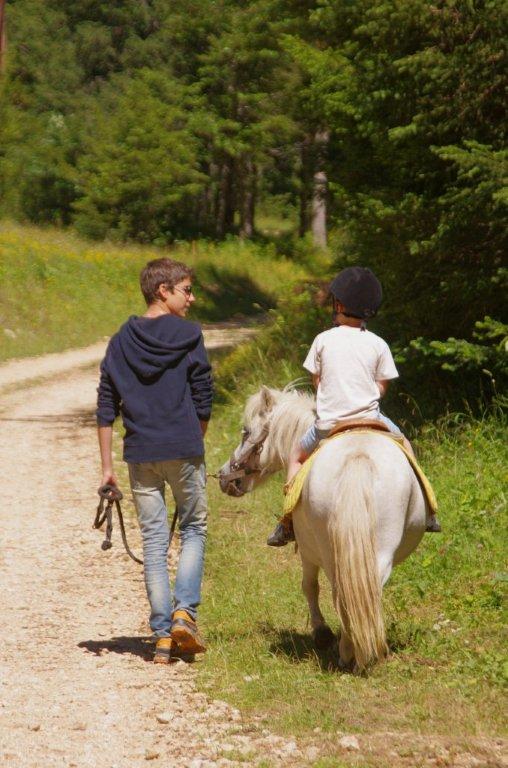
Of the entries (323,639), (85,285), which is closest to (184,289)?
(323,639)

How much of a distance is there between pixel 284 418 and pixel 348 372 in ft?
3.14

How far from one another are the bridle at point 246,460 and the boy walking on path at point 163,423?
0.63 m

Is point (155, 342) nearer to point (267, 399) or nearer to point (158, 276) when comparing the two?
point (158, 276)

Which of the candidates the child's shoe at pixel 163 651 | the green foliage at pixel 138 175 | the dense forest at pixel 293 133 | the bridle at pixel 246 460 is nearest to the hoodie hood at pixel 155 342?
the bridle at pixel 246 460

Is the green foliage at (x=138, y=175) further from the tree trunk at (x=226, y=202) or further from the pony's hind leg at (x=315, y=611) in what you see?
the pony's hind leg at (x=315, y=611)

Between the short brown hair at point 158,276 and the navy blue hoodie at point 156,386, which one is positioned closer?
the navy blue hoodie at point 156,386

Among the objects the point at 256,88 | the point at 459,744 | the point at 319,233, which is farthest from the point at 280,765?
the point at 256,88

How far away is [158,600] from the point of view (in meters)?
6.09

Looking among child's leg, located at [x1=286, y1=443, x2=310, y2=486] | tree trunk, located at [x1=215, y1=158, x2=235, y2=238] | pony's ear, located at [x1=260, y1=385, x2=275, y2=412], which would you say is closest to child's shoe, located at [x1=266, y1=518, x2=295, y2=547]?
child's leg, located at [x1=286, y1=443, x2=310, y2=486]

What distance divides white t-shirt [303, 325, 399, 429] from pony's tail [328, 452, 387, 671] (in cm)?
47

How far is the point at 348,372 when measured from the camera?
18.8 feet

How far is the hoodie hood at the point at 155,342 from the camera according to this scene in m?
6.01

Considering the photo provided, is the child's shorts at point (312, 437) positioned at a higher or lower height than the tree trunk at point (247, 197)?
lower

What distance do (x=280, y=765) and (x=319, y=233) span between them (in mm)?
37471
